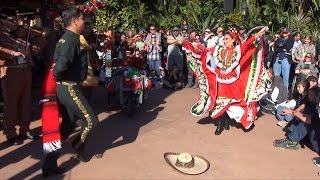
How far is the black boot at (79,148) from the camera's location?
17.4ft

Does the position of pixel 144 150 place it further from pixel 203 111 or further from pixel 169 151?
pixel 203 111

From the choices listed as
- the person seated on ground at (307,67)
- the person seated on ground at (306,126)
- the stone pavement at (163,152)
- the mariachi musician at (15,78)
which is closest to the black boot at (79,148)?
the stone pavement at (163,152)

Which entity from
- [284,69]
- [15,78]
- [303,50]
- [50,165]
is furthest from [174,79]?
[50,165]

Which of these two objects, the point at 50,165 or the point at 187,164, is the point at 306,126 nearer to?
the point at 187,164

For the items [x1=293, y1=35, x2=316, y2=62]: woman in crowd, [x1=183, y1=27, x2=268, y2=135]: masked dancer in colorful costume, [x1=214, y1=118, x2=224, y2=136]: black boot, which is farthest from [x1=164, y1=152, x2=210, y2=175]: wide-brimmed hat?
[x1=293, y1=35, x2=316, y2=62]: woman in crowd

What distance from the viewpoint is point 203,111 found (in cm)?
725

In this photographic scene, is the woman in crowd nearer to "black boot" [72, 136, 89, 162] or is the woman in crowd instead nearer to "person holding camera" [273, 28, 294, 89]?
"person holding camera" [273, 28, 294, 89]

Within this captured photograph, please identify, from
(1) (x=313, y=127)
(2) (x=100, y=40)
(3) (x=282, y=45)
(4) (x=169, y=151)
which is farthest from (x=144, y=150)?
(3) (x=282, y=45)

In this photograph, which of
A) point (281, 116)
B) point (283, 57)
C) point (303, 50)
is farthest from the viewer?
point (283, 57)

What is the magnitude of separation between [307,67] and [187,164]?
18.1 feet

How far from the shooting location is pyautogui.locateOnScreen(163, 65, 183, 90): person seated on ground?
11.3m

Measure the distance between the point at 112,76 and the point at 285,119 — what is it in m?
3.25

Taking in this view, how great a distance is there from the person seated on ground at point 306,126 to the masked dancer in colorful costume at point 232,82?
31.8 inches

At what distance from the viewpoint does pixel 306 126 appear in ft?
20.8
